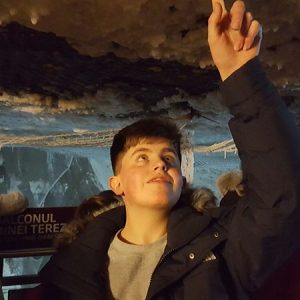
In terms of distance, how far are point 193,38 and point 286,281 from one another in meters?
0.62

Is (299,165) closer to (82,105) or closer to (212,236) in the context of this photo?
(212,236)

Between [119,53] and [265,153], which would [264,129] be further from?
[119,53]

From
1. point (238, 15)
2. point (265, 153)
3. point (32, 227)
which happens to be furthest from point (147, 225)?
point (32, 227)

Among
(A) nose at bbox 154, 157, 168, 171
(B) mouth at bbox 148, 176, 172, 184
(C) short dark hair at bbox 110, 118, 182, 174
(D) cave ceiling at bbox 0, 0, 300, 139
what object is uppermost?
(D) cave ceiling at bbox 0, 0, 300, 139

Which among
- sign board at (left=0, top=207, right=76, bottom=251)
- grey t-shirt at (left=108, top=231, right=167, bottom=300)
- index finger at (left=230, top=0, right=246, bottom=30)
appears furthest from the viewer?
sign board at (left=0, top=207, right=76, bottom=251)

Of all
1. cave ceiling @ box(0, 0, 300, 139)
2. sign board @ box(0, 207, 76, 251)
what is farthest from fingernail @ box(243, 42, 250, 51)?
sign board @ box(0, 207, 76, 251)

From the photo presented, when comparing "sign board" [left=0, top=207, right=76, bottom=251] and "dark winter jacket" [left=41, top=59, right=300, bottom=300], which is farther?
"sign board" [left=0, top=207, right=76, bottom=251]

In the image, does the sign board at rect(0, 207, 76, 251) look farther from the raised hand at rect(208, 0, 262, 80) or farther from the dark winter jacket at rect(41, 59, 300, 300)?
the raised hand at rect(208, 0, 262, 80)

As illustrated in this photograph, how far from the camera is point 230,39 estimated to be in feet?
2.26

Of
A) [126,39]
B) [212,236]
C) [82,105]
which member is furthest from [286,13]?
[82,105]

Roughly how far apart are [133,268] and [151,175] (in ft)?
0.63

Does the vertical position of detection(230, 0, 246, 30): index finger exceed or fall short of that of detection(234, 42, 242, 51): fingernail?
it exceeds it

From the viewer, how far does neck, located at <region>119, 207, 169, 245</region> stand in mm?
914

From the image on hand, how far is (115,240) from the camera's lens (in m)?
0.97
